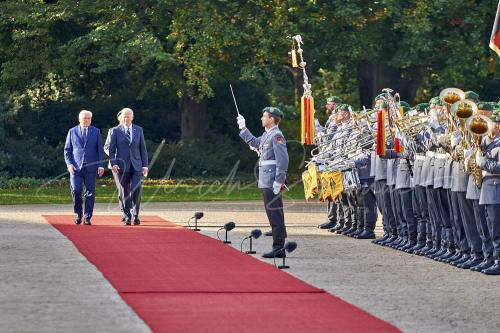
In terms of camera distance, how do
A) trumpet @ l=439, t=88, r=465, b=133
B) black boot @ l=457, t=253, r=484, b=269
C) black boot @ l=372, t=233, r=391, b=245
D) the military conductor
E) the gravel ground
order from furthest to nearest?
black boot @ l=372, t=233, r=391, b=245, the military conductor, black boot @ l=457, t=253, r=484, b=269, trumpet @ l=439, t=88, r=465, b=133, the gravel ground

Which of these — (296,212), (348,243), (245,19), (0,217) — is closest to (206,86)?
(245,19)

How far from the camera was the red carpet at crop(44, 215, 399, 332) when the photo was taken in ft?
44.7

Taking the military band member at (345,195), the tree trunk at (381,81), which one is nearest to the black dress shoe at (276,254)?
the military band member at (345,195)

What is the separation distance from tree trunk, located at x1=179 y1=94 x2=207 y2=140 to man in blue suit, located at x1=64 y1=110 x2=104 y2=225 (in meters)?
21.4

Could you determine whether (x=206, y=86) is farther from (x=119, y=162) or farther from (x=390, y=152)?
(x=390, y=152)

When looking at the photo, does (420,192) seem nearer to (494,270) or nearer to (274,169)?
(274,169)

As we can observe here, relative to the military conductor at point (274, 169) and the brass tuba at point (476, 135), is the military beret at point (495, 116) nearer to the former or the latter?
the brass tuba at point (476, 135)

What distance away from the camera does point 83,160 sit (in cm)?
2773

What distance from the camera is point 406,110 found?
75.3ft

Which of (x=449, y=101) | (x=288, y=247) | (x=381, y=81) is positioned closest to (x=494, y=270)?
(x=449, y=101)

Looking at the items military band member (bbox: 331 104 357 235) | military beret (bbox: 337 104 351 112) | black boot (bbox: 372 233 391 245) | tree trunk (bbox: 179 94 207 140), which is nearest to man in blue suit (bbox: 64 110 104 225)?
military band member (bbox: 331 104 357 235)

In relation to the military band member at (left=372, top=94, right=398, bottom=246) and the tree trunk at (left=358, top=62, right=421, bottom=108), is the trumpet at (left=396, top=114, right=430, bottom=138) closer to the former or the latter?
the military band member at (left=372, top=94, right=398, bottom=246)

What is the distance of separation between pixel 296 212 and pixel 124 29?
1336cm

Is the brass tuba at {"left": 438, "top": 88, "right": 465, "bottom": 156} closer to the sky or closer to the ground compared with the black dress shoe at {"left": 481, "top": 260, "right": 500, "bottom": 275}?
closer to the sky
